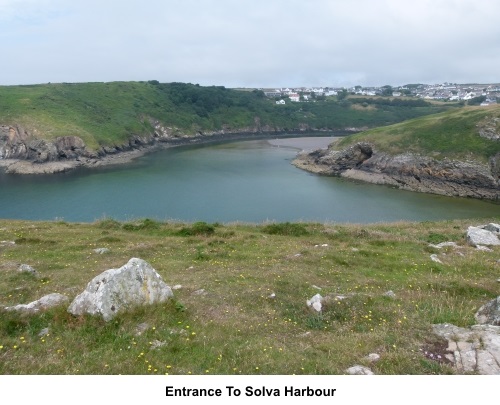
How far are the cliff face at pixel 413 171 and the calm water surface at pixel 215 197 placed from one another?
4596 millimetres

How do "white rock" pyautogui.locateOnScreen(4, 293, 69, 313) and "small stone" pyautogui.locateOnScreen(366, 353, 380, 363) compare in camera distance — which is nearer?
"small stone" pyautogui.locateOnScreen(366, 353, 380, 363)

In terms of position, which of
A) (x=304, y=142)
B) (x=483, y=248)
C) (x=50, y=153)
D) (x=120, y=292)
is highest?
(x=304, y=142)

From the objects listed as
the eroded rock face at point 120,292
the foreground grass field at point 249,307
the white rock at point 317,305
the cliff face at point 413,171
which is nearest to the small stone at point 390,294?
the foreground grass field at point 249,307

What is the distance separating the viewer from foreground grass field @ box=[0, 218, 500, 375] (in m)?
9.27

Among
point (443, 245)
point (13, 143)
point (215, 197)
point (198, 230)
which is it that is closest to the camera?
point (443, 245)

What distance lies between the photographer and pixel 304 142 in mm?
157125

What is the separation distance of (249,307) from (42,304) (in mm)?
6533

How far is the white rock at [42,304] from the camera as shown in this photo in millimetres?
11727

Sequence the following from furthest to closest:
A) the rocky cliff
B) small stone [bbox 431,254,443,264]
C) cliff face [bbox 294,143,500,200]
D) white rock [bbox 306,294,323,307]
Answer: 1. the rocky cliff
2. cliff face [bbox 294,143,500,200]
3. small stone [bbox 431,254,443,264]
4. white rock [bbox 306,294,323,307]

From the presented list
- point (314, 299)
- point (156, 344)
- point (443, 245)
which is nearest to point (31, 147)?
point (443, 245)

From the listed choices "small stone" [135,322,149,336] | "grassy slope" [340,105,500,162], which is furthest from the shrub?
"grassy slope" [340,105,500,162]

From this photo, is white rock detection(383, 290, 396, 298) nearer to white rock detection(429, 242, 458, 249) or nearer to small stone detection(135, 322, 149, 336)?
small stone detection(135, 322, 149, 336)

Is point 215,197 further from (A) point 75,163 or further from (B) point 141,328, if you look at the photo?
(B) point 141,328

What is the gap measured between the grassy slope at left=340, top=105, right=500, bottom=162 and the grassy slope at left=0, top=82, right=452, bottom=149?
3253 inches
